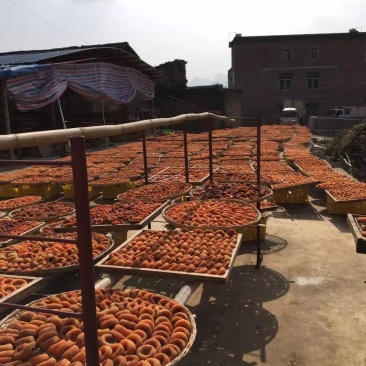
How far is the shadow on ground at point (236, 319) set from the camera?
387 cm

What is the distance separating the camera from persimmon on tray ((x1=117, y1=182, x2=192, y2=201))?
22.3ft

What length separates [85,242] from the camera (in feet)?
6.73

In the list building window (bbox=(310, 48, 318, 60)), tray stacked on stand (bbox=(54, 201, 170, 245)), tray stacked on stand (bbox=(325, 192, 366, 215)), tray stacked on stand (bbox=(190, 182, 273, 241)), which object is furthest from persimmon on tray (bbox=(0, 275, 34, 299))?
building window (bbox=(310, 48, 318, 60))

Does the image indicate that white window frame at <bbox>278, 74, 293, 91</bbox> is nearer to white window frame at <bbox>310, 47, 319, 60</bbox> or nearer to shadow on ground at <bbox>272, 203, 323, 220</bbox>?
white window frame at <bbox>310, 47, 319, 60</bbox>

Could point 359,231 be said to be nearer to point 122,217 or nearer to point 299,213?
point 122,217

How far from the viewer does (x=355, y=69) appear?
41344mm

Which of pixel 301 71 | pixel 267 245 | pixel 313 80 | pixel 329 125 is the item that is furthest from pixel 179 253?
pixel 313 80

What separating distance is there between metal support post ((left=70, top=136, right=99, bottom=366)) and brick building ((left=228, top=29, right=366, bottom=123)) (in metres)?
42.3

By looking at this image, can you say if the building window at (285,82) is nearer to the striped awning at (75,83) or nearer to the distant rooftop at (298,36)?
the distant rooftop at (298,36)

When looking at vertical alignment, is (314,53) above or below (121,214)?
above

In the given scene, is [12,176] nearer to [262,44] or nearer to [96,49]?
[96,49]

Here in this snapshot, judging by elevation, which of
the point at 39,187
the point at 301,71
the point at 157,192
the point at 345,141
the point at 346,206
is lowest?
the point at 346,206

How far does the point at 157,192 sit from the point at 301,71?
3968 centimetres

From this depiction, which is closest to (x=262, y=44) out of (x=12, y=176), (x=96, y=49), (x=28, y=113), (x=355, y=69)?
(x=355, y=69)
